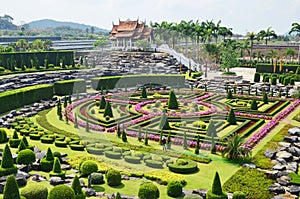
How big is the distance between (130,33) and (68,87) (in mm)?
42020

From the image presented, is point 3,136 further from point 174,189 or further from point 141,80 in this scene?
point 141,80

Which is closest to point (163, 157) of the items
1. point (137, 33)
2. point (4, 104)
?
point (4, 104)

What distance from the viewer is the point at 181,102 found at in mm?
46219

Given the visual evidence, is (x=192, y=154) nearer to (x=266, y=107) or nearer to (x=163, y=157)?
(x=163, y=157)

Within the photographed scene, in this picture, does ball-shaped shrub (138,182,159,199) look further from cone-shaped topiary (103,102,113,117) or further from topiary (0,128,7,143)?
cone-shaped topiary (103,102,113,117)

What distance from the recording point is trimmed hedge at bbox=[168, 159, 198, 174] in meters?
24.8

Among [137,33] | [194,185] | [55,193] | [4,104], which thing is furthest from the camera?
[137,33]

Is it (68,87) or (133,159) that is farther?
(68,87)

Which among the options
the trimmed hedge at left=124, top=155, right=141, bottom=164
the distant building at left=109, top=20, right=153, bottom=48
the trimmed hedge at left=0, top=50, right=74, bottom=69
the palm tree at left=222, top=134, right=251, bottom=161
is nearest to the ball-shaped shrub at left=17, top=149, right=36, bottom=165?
the trimmed hedge at left=124, top=155, right=141, bottom=164

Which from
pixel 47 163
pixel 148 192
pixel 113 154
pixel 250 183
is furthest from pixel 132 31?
pixel 148 192

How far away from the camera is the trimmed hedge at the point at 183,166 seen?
24812 millimetres

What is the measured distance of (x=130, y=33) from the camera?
93125 mm

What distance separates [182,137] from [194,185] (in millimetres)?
9330

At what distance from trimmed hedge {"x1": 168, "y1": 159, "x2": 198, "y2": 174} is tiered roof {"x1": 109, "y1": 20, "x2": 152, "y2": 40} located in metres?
69.8
